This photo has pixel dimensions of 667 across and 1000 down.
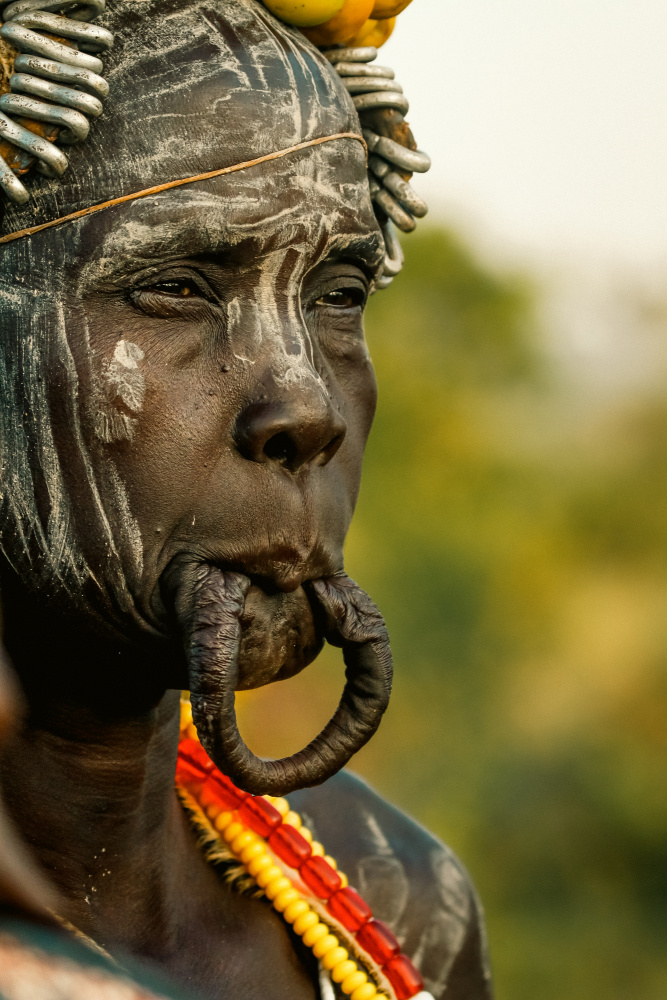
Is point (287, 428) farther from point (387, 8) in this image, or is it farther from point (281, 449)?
point (387, 8)

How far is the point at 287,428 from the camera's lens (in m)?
2.65

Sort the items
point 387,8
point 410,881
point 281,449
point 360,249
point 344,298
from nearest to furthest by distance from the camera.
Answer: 1. point 281,449
2. point 360,249
3. point 344,298
4. point 387,8
5. point 410,881

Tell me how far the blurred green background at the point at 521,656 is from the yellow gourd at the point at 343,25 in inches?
444

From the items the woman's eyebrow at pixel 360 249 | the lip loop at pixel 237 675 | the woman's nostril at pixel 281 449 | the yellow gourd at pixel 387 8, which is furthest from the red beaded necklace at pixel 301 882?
the yellow gourd at pixel 387 8

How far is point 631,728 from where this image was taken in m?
21.1

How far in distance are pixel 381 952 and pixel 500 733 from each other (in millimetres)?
17490

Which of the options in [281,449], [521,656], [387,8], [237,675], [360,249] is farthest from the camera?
[521,656]

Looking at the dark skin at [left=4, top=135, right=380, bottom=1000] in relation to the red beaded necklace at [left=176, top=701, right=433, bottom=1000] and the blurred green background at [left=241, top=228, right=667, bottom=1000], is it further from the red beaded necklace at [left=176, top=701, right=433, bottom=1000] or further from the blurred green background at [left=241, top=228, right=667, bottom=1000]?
the blurred green background at [left=241, top=228, right=667, bottom=1000]

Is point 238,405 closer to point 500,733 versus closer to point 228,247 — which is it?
point 228,247

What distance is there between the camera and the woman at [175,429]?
8.67ft

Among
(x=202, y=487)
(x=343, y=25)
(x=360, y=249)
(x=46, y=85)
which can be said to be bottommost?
(x=202, y=487)

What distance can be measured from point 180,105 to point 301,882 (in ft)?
5.85

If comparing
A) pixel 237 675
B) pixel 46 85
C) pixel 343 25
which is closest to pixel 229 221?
pixel 46 85

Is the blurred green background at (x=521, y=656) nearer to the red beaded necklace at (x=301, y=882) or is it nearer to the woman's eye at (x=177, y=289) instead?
the red beaded necklace at (x=301, y=882)
